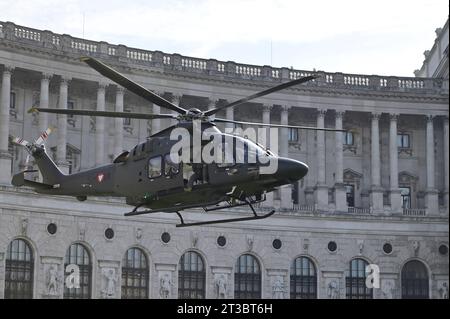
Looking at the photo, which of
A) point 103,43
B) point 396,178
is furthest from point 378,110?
point 103,43

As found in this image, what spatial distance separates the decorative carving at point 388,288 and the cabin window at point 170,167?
4480 centimetres

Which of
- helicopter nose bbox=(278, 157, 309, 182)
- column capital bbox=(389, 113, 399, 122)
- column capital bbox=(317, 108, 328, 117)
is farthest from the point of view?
column capital bbox=(389, 113, 399, 122)

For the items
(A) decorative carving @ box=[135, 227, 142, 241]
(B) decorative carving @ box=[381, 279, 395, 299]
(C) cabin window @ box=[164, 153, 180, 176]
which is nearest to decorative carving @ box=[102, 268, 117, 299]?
(A) decorative carving @ box=[135, 227, 142, 241]

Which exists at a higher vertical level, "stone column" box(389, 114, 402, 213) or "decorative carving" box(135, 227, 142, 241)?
"stone column" box(389, 114, 402, 213)

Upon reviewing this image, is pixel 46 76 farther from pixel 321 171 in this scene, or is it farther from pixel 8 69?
pixel 321 171

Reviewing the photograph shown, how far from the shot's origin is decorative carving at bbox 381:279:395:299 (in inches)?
3792

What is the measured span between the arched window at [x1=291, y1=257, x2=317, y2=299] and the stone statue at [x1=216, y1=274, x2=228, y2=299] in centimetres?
588

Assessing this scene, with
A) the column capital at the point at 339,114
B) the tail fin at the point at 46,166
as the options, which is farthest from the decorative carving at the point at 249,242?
the tail fin at the point at 46,166

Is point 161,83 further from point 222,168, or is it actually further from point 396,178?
point 222,168

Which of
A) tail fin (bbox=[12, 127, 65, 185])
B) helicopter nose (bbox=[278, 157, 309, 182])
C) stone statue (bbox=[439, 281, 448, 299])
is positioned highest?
tail fin (bbox=[12, 127, 65, 185])

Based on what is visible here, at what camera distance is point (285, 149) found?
329ft

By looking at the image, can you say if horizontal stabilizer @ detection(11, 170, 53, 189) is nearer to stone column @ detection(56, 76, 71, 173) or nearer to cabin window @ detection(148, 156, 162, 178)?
cabin window @ detection(148, 156, 162, 178)

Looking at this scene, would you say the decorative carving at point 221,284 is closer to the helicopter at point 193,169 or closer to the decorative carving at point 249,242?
the decorative carving at point 249,242

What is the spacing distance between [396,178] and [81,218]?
94.5 ft
